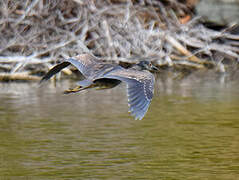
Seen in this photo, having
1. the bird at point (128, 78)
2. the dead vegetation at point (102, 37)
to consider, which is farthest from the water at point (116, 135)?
the dead vegetation at point (102, 37)

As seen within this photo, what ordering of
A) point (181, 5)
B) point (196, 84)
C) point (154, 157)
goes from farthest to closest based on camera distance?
point (181, 5) → point (196, 84) → point (154, 157)

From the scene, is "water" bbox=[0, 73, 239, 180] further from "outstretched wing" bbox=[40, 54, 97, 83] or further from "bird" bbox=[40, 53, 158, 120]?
"outstretched wing" bbox=[40, 54, 97, 83]

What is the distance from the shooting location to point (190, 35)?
1194 cm

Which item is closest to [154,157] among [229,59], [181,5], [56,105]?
[56,105]

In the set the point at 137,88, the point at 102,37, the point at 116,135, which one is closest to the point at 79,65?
the point at 116,135

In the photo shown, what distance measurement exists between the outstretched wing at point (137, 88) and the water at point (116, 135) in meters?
0.67

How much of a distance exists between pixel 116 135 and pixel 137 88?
1684 millimetres

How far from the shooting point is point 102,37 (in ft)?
35.7

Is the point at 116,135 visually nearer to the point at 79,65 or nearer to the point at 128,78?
the point at 79,65

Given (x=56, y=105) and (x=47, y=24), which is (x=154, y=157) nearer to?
(x=56, y=105)

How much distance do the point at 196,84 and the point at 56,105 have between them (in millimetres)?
2794

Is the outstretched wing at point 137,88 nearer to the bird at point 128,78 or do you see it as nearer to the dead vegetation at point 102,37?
the bird at point 128,78

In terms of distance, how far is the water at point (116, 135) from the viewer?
4.89 metres

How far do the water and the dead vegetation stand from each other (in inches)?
48.0
